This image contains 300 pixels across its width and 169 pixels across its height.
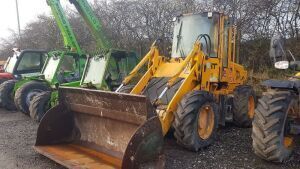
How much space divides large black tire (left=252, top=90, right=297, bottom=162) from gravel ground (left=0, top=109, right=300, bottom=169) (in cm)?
26

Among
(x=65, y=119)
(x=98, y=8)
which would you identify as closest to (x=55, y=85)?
(x=65, y=119)

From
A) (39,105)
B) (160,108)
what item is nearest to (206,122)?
(160,108)

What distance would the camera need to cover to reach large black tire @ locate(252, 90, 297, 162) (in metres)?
5.03

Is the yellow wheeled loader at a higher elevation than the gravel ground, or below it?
higher

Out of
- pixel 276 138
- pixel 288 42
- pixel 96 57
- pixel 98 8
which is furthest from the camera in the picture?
pixel 98 8

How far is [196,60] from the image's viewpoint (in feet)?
22.0

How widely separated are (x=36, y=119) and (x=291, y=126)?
5998mm

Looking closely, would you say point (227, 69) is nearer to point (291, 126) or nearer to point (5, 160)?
point (291, 126)

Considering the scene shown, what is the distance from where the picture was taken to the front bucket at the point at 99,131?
4.63 meters

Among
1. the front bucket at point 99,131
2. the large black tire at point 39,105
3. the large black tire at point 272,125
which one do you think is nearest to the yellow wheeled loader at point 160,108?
the front bucket at point 99,131

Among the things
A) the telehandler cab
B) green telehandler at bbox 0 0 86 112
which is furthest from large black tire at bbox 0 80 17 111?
the telehandler cab

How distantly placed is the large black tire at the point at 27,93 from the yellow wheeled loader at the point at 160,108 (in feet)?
12.4

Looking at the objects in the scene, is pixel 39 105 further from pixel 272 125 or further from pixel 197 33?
pixel 272 125

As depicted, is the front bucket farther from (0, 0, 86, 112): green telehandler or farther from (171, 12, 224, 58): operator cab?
(0, 0, 86, 112): green telehandler
